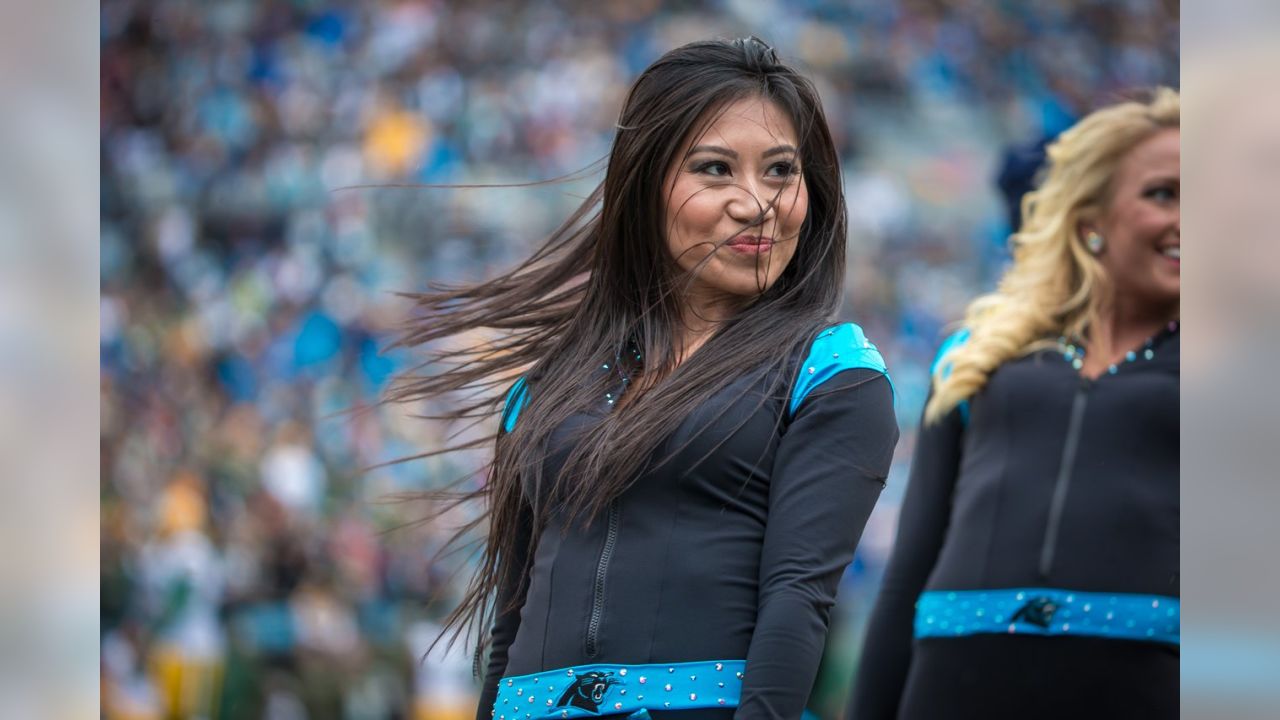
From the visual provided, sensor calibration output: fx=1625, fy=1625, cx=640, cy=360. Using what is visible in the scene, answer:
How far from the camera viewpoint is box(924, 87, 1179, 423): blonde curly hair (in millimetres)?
3205

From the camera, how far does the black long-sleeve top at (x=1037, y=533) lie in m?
2.89

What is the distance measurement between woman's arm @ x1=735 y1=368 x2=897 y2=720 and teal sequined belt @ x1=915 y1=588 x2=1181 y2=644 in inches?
40.7

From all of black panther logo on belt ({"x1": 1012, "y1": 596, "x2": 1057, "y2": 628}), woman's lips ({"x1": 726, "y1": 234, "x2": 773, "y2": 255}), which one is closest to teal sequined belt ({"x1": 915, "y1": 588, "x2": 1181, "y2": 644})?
black panther logo on belt ({"x1": 1012, "y1": 596, "x2": 1057, "y2": 628})

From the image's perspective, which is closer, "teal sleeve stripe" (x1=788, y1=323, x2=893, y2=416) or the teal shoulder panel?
"teal sleeve stripe" (x1=788, y1=323, x2=893, y2=416)

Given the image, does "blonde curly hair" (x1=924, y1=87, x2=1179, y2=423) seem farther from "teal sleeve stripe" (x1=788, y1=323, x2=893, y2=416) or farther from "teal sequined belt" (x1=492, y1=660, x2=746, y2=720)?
"teal sequined belt" (x1=492, y1=660, x2=746, y2=720)

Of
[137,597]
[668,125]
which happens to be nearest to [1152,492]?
[668,125]

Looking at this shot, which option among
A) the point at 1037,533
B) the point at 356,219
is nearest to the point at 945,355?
the point at 1037,533

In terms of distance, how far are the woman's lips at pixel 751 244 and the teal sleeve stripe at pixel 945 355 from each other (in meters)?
1.16

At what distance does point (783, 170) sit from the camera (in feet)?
7.16

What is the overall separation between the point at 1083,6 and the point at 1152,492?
612 centimetres

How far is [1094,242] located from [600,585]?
5.62 ft

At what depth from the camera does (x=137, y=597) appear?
7.01 metres

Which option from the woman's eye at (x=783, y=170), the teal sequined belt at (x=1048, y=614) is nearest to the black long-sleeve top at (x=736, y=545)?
the woman's eye at (x=783, y=170)

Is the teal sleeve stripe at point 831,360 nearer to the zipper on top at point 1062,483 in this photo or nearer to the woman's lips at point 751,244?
the woman's lips at point 751,244
